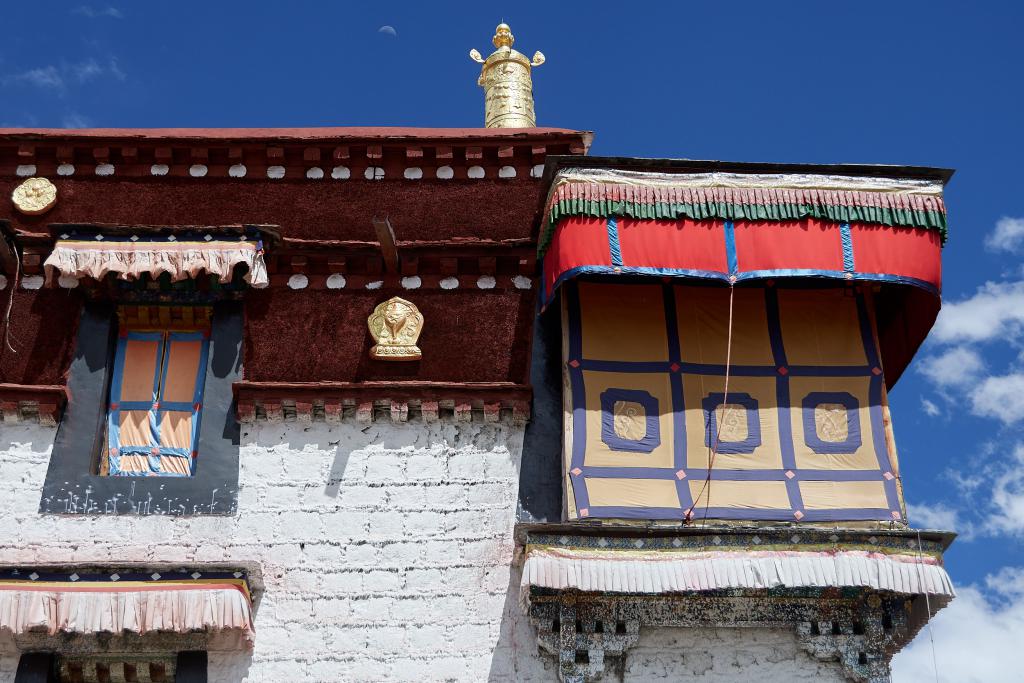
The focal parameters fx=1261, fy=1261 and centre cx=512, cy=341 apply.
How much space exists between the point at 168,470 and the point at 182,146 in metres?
2.18

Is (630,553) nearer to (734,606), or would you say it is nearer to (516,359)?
(734,606)

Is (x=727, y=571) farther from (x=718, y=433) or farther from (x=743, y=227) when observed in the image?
(x=743, y=227)

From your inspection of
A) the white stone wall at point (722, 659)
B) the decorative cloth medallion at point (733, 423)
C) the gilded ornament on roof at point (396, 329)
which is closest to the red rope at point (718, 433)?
the decorative cloth medallion at point (733, 423)

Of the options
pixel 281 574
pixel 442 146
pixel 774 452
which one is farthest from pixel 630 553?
pixel 442 146

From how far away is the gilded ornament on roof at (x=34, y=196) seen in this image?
8.12 meters

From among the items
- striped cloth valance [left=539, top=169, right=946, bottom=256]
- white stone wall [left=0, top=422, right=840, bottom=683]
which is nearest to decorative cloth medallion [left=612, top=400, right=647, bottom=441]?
white stone wall [left=0, top=422, right=840, bottom=683]

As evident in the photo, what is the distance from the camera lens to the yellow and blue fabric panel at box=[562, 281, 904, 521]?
716cm

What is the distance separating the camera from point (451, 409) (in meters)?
7.54

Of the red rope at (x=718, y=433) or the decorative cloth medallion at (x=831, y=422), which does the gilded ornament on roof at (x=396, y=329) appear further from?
the decorative cloth medallion at (x=831, y=422)

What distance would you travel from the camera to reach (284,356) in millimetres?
7715

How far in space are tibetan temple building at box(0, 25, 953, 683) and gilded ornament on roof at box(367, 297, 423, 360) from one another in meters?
0.02

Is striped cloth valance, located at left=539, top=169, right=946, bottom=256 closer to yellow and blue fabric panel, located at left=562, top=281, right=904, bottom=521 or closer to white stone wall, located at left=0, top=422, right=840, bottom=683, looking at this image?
yellow and blue fabric panel, located at left=562, top=281, right=904, bottom=521

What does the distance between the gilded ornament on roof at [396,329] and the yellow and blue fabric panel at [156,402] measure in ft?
3.50

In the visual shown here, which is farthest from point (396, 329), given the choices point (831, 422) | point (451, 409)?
point (831, 422)
